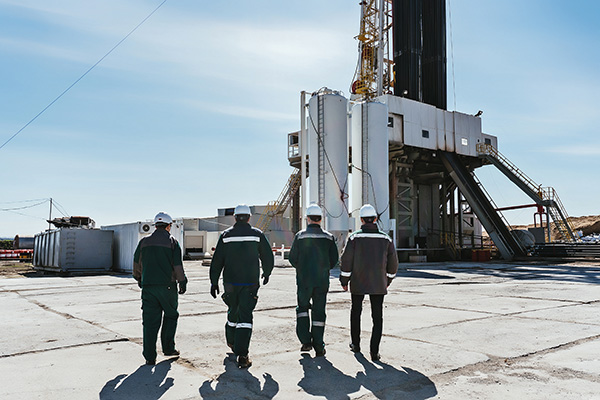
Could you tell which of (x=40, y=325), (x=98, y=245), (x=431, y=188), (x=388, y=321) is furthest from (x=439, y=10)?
(x=40, y=325)

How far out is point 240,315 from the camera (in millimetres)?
5387

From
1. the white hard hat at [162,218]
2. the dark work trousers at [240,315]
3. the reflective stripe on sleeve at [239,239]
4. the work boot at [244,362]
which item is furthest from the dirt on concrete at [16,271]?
the work boot at [244,362]

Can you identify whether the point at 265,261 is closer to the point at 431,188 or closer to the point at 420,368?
the point at 420,368

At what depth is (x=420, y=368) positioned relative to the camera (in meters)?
5.06

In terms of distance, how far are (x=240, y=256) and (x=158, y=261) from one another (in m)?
0.90

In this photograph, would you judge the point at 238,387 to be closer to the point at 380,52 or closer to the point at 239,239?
A: the point at 239,239

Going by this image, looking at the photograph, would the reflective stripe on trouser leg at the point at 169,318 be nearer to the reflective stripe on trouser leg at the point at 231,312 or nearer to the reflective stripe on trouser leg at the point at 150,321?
the reflective stripe on trouser leg at the point at 150,321

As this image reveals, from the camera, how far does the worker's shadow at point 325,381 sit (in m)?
4.31

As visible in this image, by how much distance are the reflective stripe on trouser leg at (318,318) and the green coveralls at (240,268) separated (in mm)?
649

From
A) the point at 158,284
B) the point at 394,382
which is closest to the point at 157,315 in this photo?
the point at 158,284

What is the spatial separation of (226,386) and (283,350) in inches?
61.4

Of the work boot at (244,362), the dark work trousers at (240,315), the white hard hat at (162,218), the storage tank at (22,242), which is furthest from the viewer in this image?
the storage tank at (22,242)

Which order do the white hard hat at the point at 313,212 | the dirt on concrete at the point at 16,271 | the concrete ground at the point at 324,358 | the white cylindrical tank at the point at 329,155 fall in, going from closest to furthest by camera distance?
the concrete ground at the point at 324,358, the white hard hat at the point at 313,212, the dirt on concrete at the point at 16,271, the white cylindrical tank at the point at 329,155

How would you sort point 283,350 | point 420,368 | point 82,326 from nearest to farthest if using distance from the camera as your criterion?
point 420,368
point 283,350
point 82,326
